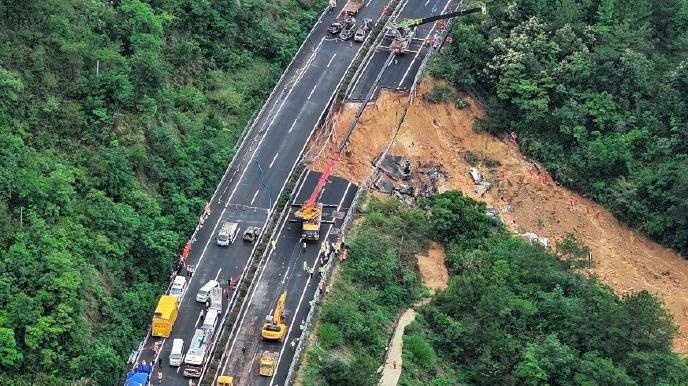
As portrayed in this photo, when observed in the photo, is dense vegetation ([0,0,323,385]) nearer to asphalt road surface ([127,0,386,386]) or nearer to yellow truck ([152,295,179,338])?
yellow truck ([152,295,179,338])

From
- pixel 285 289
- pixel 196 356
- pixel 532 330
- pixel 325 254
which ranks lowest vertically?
pixel 532 330

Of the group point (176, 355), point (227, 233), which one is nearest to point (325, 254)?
point (227, 233)

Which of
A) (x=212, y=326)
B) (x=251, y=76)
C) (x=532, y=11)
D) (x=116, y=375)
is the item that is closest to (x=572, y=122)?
(x=532, y=11)

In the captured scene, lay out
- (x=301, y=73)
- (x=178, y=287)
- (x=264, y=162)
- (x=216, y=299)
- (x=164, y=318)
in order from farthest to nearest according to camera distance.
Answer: (x=301, y=73)
(x=264, y=162)
(x=178, y=287)
(x=216, y=299)
(x=164, y=318)

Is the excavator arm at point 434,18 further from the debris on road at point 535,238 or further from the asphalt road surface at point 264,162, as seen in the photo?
the debris on road at point 535,238

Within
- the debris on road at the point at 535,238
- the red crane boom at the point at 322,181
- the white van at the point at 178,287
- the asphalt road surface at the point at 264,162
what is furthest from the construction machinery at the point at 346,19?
the white van at the point at 178,287

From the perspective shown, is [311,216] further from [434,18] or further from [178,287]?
[434,18]
